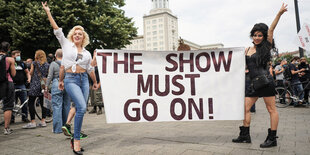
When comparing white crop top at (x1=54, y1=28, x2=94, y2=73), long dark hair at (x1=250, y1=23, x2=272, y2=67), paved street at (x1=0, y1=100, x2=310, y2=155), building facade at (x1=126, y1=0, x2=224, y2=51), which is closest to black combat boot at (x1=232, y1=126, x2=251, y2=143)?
paved street at (x1=0, y1=100, x2=310, y2=155)

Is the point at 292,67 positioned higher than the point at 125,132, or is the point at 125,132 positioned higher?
the point at 292,67

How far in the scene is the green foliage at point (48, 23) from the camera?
1636 centimetres

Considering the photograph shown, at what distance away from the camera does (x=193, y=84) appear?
13.0 feet

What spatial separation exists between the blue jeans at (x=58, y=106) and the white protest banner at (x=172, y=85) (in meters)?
2.06

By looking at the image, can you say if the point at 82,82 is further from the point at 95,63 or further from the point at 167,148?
the point at 167,148

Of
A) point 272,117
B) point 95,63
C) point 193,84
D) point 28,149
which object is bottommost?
point 28,149

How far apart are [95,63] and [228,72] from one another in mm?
2211

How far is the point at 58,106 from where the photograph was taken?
17.5 feet

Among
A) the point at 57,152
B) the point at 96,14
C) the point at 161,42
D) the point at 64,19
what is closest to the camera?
the point at 57,152

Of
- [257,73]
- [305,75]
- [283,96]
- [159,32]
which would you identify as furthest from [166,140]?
[159,32]

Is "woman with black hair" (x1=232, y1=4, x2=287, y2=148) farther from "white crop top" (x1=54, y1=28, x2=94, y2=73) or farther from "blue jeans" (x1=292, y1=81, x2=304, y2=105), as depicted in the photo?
"blue jeans" (x1=292, y1=81, x2=304, y2=105)

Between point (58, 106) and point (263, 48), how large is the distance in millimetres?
4284

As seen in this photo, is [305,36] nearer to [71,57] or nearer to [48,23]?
[71,57]

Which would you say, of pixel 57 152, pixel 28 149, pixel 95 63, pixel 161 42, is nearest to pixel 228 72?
pixel 95 63
